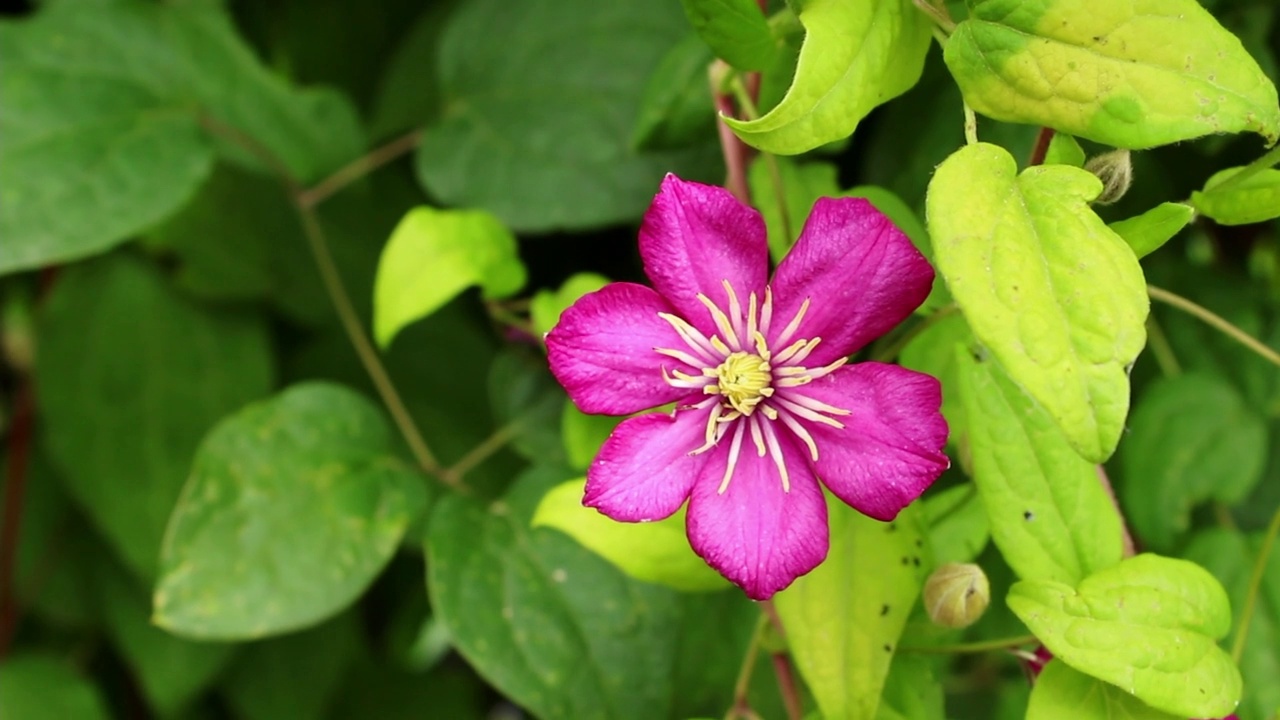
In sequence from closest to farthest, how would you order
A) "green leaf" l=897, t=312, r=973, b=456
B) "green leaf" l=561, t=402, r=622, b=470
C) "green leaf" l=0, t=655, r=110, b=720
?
"green leaf" l=897, t=312, r=973, b=456
"green leaf" l=561, t=402, r=622, b=470
"green leaf" l=0, t=655, r=110, b=720

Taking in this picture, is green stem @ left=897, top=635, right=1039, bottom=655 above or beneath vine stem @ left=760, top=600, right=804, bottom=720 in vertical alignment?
above

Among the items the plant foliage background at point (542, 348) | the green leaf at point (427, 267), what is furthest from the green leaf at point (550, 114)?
the green leaf at point (427, 267)

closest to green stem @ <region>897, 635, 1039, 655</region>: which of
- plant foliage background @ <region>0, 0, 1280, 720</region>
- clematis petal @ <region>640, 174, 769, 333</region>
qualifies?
plant foliage background @ <region>0, 0, 1280, 720</region>

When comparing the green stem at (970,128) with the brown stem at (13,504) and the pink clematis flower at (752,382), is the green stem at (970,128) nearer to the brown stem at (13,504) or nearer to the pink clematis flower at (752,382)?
the pink clematis flower at (752,382)

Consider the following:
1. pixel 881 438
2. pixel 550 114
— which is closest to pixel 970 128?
pixel 881 438

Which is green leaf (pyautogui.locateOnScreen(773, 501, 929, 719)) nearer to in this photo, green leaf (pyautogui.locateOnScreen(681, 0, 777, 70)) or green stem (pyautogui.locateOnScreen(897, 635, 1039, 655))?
green stem (pyautogui.locateOnScreen(897, 635, 1039, 655))

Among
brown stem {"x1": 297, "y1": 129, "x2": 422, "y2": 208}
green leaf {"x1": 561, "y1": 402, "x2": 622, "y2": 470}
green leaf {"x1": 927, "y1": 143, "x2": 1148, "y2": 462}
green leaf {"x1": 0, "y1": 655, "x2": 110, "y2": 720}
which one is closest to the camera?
green leaf {"x1": 927, "y1": 143, "x2": 1148, "y2": 462}

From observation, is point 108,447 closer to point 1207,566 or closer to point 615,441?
point 615,441
